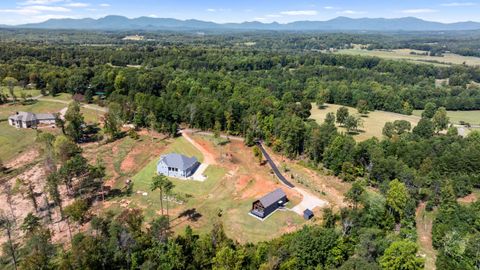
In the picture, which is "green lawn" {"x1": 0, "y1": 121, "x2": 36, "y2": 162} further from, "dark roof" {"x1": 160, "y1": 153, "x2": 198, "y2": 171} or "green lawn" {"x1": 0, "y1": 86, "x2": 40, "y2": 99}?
"dark roof" {"x1": 160, "y1": 153, "x2": 198, "y2": 171}

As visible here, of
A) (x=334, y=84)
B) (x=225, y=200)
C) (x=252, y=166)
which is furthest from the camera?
(x=334, y=84)

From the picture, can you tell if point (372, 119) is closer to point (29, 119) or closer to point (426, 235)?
point (426, 235)

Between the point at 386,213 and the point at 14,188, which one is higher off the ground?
the point at 386,213

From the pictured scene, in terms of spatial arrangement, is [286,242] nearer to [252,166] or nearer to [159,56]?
[252,166]

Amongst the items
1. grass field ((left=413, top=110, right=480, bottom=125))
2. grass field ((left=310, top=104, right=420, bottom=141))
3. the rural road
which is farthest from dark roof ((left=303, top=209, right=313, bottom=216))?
grass field ((left=413, top=110, right=480, bottom=125))

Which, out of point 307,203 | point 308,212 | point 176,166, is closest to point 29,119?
point 176,166

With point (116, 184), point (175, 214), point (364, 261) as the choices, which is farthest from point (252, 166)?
point (364, 261)
